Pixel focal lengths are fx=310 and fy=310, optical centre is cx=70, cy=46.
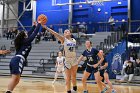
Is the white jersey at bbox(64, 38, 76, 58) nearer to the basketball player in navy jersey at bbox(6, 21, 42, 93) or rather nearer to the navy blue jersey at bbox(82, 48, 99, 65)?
the navy blue jersey at bbox(82, 48, 99, 65)

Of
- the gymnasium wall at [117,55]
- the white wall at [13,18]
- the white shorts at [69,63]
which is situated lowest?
the gymnasium wall at [117,55]

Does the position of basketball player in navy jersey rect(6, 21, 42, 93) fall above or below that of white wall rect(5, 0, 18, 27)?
below

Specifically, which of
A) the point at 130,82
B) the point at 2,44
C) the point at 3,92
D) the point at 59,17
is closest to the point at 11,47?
the point at 2,44

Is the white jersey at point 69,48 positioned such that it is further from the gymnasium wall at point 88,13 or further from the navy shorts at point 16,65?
the gymnasium wall at point 88,13

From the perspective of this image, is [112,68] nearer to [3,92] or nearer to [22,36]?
[3,92]

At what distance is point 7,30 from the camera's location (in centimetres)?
3322

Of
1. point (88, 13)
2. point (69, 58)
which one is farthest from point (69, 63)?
point (88, 13)

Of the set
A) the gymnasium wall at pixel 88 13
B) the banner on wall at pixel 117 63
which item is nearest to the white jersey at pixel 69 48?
the banner on wall at pixel 117 63

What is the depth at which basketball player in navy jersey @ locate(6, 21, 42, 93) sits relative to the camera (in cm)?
785

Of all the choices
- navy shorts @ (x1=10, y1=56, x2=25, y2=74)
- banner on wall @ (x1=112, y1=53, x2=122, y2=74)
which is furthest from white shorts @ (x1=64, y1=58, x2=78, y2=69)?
banner on wall @ (x1=112, y1=53, x2=122, y2=74)

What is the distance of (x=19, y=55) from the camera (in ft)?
26.0

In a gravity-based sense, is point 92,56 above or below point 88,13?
below

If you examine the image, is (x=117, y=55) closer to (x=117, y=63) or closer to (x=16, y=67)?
(x=117, y=63)

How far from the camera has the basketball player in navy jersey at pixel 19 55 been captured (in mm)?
7852
